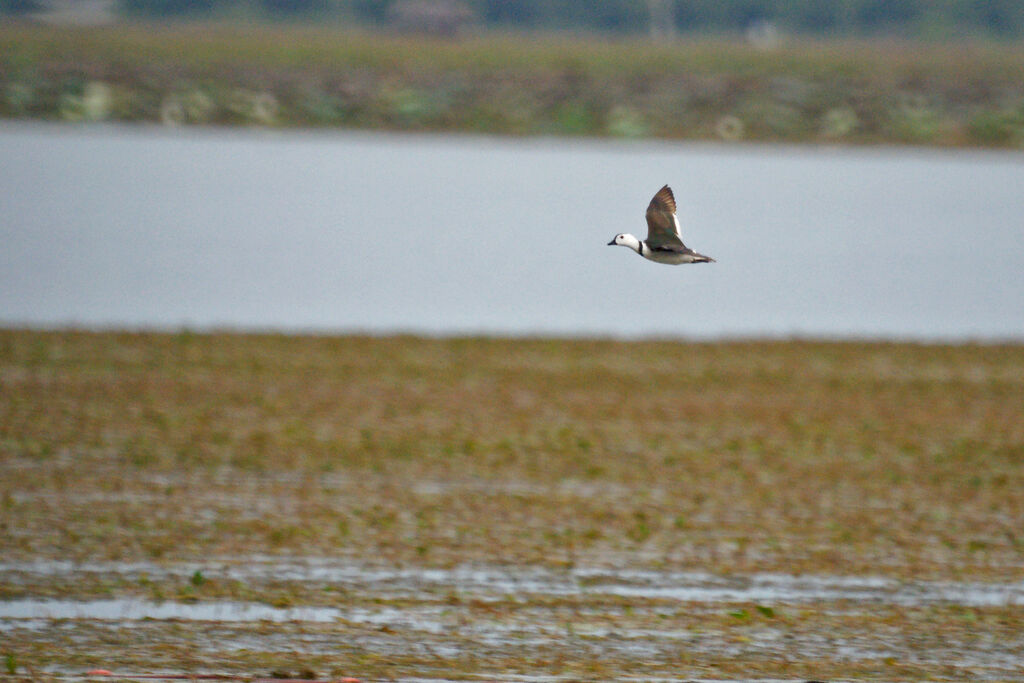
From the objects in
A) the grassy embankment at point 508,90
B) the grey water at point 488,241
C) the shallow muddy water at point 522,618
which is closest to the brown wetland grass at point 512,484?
the shallow muddy water at point 522,618

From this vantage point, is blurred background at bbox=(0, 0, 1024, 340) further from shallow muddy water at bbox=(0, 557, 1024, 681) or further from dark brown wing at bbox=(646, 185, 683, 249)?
dark brown wing at bbox=(646, 185, 683, 249)

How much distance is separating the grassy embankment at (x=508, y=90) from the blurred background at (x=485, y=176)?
0.53 feet

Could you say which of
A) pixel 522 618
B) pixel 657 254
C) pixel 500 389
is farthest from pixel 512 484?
pixel 657 254

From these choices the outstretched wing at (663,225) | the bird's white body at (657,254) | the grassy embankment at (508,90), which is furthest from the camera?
the grassy embankment at (508,90)

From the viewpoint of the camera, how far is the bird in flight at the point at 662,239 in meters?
6.80

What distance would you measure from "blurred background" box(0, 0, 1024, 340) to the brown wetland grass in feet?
14.2

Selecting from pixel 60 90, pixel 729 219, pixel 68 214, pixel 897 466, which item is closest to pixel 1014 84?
pixel 729 219

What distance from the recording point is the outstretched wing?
6.99 meters

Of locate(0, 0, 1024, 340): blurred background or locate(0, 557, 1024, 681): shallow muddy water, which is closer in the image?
locate(0, 557, 1024, 681): shallow muddy water

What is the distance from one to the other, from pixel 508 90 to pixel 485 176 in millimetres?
21816

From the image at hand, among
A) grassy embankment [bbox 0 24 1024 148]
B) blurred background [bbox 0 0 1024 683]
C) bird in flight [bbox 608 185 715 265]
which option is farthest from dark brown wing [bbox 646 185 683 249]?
grassy embankment [bbox 0 24 1024 148]

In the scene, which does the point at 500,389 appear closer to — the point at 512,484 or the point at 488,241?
the point at 512,484

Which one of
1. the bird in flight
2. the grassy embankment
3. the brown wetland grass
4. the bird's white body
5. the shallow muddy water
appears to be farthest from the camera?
the grassy embankment

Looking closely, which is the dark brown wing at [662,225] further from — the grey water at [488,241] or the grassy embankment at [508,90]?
the grassy embankment at [508,90]
